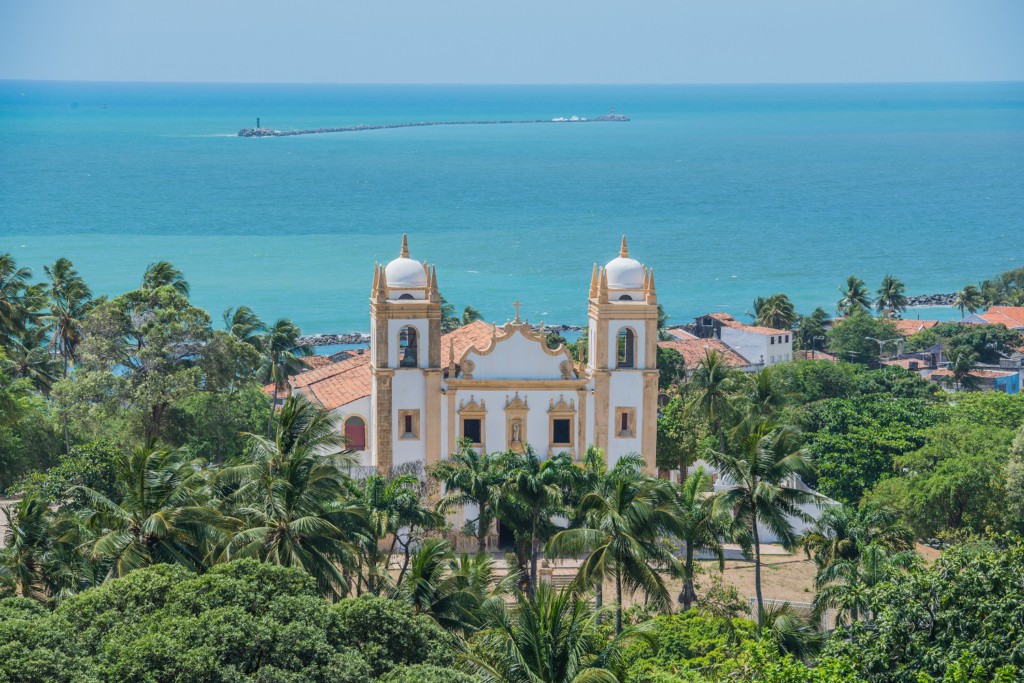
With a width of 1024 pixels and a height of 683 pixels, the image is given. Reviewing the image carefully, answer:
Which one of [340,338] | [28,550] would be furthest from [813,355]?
[28,550]

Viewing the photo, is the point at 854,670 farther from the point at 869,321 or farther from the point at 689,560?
the point at 869,321

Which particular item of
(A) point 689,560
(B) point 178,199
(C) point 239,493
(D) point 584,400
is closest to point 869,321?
(D) point 584,400

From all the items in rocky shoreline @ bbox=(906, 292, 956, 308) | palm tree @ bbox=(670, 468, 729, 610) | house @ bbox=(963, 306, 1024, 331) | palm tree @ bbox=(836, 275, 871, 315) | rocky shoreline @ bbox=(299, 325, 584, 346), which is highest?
rocky shoreline @ bbox=(906, 292, 956, 308)

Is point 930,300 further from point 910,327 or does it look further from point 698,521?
point 698,521

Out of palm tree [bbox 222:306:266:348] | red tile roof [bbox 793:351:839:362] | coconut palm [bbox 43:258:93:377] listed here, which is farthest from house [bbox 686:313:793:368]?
coconut palm [bbox 43:258:93:377]

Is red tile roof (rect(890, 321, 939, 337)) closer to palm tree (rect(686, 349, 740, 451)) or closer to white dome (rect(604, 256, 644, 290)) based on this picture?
palm tree (rect(686, 349, 740, 451))

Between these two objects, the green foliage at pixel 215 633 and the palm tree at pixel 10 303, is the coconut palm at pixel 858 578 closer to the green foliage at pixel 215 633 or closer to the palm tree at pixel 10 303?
the green foliage at pixel 215 633
